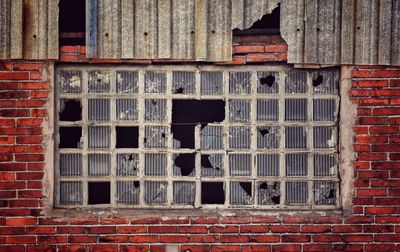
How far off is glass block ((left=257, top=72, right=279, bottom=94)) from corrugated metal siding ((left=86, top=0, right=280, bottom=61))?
39 cm

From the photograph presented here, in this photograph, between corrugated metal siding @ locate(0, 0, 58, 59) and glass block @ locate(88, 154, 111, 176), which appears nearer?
corrugated metal siding @ locate(0, 0, 58, 59)

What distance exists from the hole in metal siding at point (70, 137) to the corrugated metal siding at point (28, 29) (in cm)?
71

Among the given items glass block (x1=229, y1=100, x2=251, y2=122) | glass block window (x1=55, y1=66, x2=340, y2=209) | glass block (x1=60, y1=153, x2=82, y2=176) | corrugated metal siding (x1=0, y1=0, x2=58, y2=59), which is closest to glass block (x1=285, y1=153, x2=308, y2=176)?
glass block window (x1=55, y1=66, x2=340, y2=209)

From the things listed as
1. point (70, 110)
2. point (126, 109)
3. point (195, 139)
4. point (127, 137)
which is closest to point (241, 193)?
point (195, 139)

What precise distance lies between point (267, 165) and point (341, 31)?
1.47 meters

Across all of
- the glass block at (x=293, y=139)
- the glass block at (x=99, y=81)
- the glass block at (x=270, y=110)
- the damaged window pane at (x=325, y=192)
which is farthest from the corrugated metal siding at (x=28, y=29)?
the damaged window pane at (x=325, y=192)

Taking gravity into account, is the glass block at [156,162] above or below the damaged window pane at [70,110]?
below

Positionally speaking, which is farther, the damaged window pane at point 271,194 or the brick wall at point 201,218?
the damaged window pane at point 271,194

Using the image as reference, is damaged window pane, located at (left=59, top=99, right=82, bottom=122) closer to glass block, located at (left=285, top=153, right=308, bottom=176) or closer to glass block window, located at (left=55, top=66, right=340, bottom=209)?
glass block window, located at (left=55, top=66, right=340, bottom=209)

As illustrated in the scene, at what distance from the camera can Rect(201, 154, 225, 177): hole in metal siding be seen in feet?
13.4

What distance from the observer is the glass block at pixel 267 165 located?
4098mm

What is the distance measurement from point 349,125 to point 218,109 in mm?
1268

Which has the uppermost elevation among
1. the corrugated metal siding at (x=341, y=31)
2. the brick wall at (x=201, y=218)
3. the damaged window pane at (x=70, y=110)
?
the corrugated metal siding at (x=341, y=31)

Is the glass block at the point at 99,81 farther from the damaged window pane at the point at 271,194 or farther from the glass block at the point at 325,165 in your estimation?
the glass block at the point at 325,165
